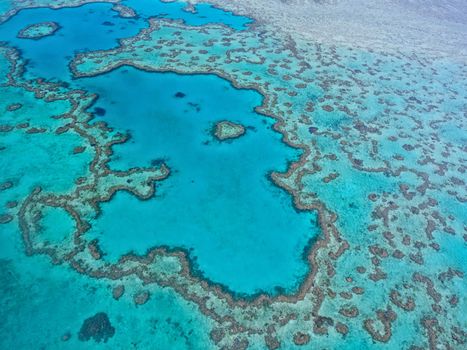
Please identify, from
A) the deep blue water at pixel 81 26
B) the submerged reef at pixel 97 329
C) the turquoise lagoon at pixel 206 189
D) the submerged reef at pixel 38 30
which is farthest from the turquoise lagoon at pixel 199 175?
the submerged reef at pixel 97 329

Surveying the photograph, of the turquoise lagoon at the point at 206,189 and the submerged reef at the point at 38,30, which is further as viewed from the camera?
the submerged reef at the point at 38,30

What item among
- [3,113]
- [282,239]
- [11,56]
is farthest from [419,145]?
[11,56]

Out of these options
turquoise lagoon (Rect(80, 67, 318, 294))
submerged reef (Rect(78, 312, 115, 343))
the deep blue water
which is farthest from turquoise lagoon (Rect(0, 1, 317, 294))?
submerged reef (Rect(78, 312, 115, 343))

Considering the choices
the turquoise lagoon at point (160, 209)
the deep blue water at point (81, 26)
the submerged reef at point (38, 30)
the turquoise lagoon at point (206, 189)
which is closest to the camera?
the turquoise lagoon at point (160, 209)

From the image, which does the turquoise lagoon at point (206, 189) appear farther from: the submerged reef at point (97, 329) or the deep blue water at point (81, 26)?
the deep blue water at point (81, 26)

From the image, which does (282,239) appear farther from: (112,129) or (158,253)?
(112,129)
